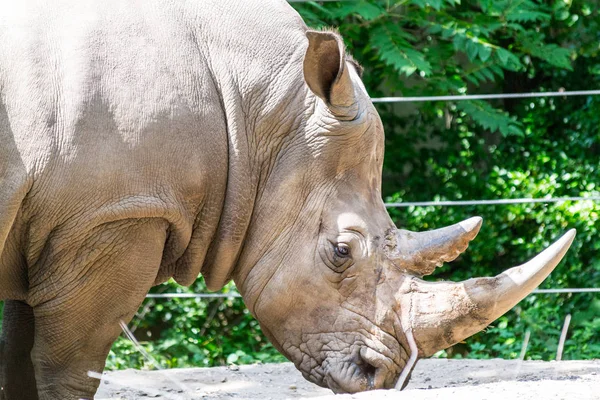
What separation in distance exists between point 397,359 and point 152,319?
16.6 ft

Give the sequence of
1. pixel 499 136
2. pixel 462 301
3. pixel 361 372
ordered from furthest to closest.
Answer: pixel 499 136
pixel 361 372
pixel 462 301

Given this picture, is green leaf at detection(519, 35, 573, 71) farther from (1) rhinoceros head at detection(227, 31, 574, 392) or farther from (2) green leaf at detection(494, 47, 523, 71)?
(1) rhinoceros head at detection(227, 31, 574, 392)

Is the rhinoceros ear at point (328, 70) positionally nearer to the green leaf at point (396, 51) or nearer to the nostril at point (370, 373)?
the nostril at point (370, 373)

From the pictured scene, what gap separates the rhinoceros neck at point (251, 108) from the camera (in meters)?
4.67

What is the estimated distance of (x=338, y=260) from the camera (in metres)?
4.75

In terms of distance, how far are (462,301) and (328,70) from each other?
1.13m

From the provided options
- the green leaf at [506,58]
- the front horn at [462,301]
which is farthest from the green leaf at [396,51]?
the front horn at [462,301]

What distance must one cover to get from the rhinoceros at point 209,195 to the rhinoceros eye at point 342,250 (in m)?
0.01

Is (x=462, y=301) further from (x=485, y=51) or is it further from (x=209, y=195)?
(x=485, y=51)

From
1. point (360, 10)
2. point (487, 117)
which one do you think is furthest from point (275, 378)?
point (487, 117)

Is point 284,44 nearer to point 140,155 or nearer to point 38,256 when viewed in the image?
point 140,155

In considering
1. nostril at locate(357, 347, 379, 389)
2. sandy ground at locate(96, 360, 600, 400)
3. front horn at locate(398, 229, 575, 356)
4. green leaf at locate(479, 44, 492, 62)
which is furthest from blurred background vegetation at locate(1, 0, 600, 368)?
nostril at locate(357, 347, 379, 389)

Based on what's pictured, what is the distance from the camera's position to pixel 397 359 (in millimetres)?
4699

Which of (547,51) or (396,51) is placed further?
(547,51)
